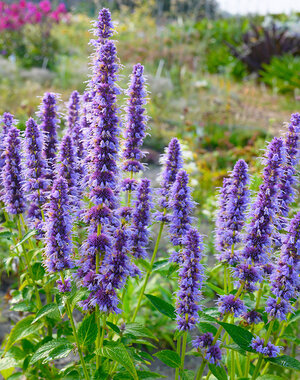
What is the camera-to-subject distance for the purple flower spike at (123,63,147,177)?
→ 2379 millimetres

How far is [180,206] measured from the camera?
2.34 meters

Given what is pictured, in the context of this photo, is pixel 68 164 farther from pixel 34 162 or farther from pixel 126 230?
pixel 126 230

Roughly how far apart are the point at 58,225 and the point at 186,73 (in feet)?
41.4

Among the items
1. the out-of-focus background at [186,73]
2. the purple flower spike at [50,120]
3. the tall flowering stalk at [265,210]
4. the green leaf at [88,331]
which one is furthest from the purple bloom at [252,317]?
the out-of-focus background at [186,73]

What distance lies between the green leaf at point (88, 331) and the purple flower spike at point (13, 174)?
0.83m

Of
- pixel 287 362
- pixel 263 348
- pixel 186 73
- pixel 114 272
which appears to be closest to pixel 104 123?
pixel 114 272

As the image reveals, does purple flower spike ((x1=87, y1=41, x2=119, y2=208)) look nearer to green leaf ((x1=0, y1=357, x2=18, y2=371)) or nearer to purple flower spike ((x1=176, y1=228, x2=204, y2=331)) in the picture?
purple flower spike ((x1=176, y1=228, x2=204, y2=331))

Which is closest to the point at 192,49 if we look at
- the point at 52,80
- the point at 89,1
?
the point at 52,80

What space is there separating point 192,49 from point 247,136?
9241mm

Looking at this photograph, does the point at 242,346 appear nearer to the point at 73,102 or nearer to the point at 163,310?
the point at 163,310

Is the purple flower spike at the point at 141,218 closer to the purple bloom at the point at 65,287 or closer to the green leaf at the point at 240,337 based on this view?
the purple bloom at the point at 65,287

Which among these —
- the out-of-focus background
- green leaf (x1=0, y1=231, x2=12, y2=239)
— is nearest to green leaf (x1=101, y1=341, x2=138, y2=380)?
green leaf (x1=0, y1=231, x2=12, y2=239)

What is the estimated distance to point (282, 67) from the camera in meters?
13.2

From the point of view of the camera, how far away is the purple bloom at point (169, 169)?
97.1 inches
